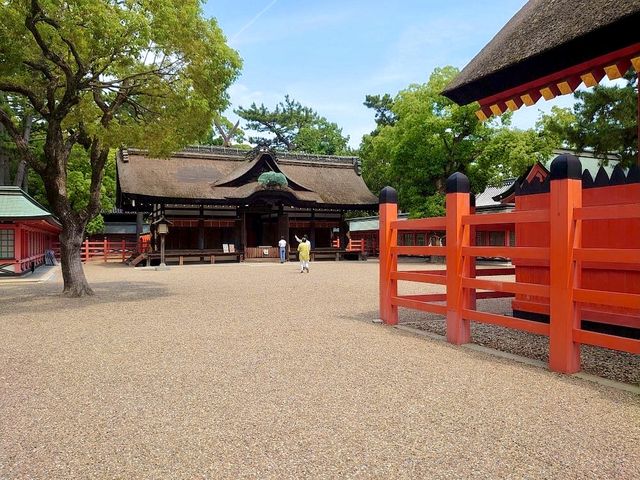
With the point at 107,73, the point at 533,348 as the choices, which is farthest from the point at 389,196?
the point at 107,73

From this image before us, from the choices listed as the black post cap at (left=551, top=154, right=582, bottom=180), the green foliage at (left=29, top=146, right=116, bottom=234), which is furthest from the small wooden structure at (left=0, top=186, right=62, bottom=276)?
the black post cap at (left=551, top=154, right=582, bottom=180)

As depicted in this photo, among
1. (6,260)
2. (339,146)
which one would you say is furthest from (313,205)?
(339,146)

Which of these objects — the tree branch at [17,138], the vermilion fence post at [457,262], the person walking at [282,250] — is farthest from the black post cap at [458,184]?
the person walking at [282,250]

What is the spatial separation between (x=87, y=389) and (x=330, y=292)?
8048 millimetres

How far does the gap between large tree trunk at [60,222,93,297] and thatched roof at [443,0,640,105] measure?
29.9ft

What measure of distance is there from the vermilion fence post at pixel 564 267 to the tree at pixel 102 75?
7871 mm

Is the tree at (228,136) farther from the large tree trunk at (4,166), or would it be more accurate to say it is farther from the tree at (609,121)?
the tree at (609,121)

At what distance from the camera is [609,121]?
12523 millimetres

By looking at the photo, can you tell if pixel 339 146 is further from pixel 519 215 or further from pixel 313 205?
pixel 519 215

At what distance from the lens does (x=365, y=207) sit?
31.0 m

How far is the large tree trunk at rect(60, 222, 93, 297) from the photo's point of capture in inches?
448

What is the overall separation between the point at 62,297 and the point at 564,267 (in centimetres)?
1066

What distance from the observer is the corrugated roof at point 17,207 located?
692 inches

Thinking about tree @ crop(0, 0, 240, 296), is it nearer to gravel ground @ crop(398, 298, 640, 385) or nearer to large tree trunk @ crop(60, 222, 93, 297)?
large tree trunk @ crop(60, 222, 93, 297)
